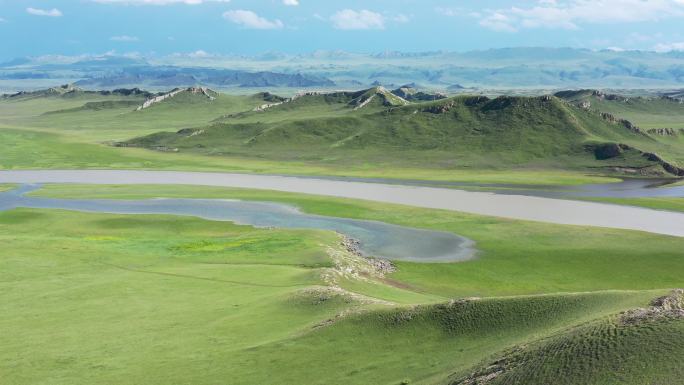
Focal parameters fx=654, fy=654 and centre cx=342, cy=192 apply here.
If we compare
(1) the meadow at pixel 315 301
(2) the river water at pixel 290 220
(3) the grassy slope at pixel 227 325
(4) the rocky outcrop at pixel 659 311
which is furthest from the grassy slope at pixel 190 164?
(4) the rocky outcrop at pixel 659 311

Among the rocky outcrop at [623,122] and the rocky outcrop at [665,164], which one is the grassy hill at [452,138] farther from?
the rocky outcrop at [665,164]

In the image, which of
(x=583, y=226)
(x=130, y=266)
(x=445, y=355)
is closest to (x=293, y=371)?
(x=445, y=355)

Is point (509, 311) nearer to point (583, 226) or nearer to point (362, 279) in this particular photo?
point (362, 279)

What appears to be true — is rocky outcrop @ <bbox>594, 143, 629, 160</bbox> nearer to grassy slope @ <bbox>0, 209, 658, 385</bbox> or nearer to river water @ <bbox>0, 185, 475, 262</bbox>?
river water @ <bbox>0, 185, 475, 262</bbox>

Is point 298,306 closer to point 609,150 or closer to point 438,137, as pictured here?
point 609,150

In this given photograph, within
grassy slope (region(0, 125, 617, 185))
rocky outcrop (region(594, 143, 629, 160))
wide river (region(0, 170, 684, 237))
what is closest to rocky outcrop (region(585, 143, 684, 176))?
rocky outcrop (region(594, 143, 629, 160))
